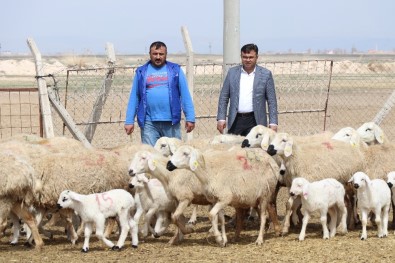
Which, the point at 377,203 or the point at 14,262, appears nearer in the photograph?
the point at 14,262

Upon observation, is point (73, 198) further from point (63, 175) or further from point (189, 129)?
point (189, 129)

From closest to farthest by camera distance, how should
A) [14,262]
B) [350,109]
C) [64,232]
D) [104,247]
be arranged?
[14,262]
[104,247]
[64,232]
[350,109]

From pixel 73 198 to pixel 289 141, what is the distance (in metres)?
3.13

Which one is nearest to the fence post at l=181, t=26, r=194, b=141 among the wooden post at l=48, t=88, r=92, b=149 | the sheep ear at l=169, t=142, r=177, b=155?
the wooden post at l=48, t=88, r=92, b=149

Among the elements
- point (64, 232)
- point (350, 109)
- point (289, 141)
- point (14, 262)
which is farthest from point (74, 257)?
point (350, 109)

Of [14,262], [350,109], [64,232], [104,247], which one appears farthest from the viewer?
[350,109]

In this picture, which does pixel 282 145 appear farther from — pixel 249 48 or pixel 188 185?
pixel 249 48

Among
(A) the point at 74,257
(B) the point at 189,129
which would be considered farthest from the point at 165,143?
(A) the point at 74,257

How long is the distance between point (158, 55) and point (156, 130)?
1.20 meters

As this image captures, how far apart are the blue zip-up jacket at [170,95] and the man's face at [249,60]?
1021 millimetres

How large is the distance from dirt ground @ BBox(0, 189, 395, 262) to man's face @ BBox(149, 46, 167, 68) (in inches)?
109

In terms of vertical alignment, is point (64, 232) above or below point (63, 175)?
below

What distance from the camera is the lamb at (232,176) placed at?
12.6 m

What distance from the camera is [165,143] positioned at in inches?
570
